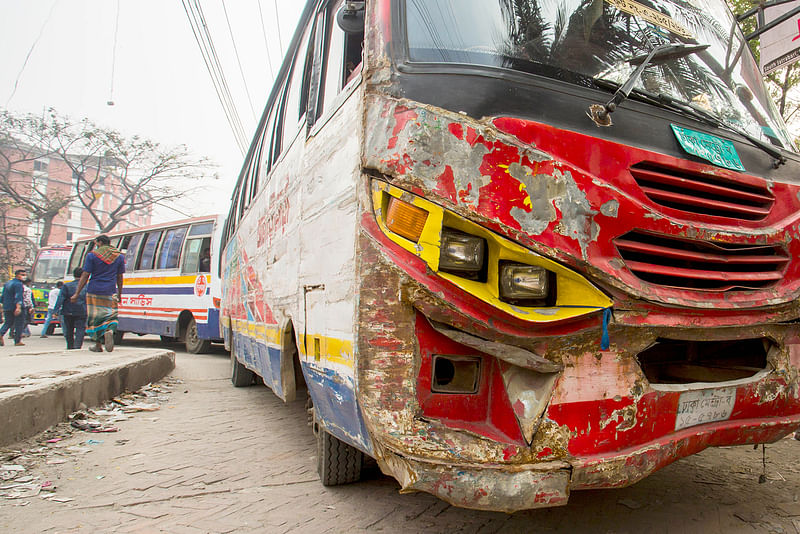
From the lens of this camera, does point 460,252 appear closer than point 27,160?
Yes

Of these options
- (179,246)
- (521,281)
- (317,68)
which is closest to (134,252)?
(179,246)

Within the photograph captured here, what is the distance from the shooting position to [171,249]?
1181 cm

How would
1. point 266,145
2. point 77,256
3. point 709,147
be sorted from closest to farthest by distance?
point 709,147 < point 266,145 < point 77,256

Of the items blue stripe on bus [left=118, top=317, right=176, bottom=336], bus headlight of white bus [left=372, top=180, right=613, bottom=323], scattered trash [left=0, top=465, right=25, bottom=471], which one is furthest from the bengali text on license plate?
blue stripe on bus [left=118, top=317, right=176, bottom=336]

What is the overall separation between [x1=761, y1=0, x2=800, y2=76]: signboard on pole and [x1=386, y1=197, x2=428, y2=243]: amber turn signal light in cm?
509

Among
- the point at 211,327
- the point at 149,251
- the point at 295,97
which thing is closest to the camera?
the point at 295,97

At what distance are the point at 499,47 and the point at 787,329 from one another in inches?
63.3

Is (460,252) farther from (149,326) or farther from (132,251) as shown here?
(132,251)

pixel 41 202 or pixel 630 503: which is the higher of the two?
pixel 41 202

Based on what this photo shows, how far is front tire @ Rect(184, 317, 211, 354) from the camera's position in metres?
11.3

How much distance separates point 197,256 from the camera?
11117 millimetres

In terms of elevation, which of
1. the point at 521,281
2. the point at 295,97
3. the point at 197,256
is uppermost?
the point at 295,97

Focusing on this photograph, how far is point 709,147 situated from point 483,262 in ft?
3.67

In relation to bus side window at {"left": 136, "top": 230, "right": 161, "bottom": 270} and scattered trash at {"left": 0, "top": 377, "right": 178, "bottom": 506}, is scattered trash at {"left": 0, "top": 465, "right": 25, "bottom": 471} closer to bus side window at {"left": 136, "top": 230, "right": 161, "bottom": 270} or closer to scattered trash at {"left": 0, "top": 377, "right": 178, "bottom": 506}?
scattered trash at {"left": 0, "top": 377, "right": 178, "bottom": 506}
